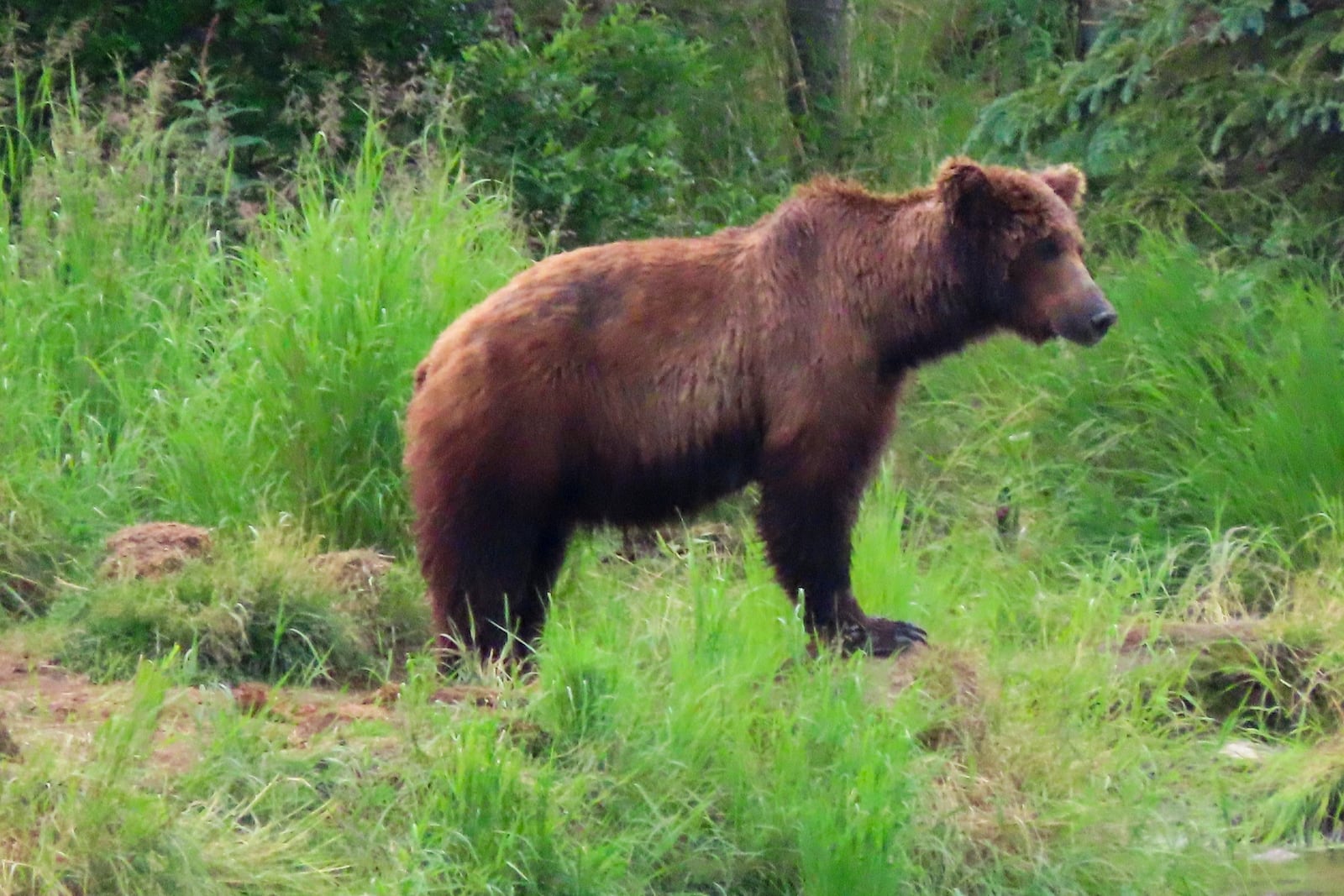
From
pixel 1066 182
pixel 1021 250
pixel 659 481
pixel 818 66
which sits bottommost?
pixel 818 66

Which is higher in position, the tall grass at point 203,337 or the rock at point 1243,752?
the tall grass at point 203,337

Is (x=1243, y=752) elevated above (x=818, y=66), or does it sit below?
below

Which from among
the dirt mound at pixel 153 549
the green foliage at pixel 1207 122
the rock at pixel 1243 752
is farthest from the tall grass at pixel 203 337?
the rock at pixel 1243 752

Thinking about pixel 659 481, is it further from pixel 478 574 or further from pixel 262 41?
pixel 262 41

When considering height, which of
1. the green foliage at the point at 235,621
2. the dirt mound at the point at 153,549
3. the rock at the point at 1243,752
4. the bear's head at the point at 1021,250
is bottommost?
the rock at the point at 1243,752

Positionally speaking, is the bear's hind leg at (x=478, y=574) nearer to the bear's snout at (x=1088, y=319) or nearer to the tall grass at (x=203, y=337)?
the tall grass at (x=203, y=337)

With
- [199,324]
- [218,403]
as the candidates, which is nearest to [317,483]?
[218,403]

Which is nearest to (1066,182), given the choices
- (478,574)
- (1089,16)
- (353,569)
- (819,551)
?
Result: (819,551)

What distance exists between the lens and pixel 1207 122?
8.63 m

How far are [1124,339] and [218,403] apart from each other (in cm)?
372

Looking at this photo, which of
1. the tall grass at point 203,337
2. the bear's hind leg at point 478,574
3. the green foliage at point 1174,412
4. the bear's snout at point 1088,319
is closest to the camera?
the bear's hind leg at point 478,574

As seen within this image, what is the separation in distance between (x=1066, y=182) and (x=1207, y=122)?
295 cm

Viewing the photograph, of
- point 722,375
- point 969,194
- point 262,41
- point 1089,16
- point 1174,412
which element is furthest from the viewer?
point 1089,16

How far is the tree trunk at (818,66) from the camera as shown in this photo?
39.0 feet
